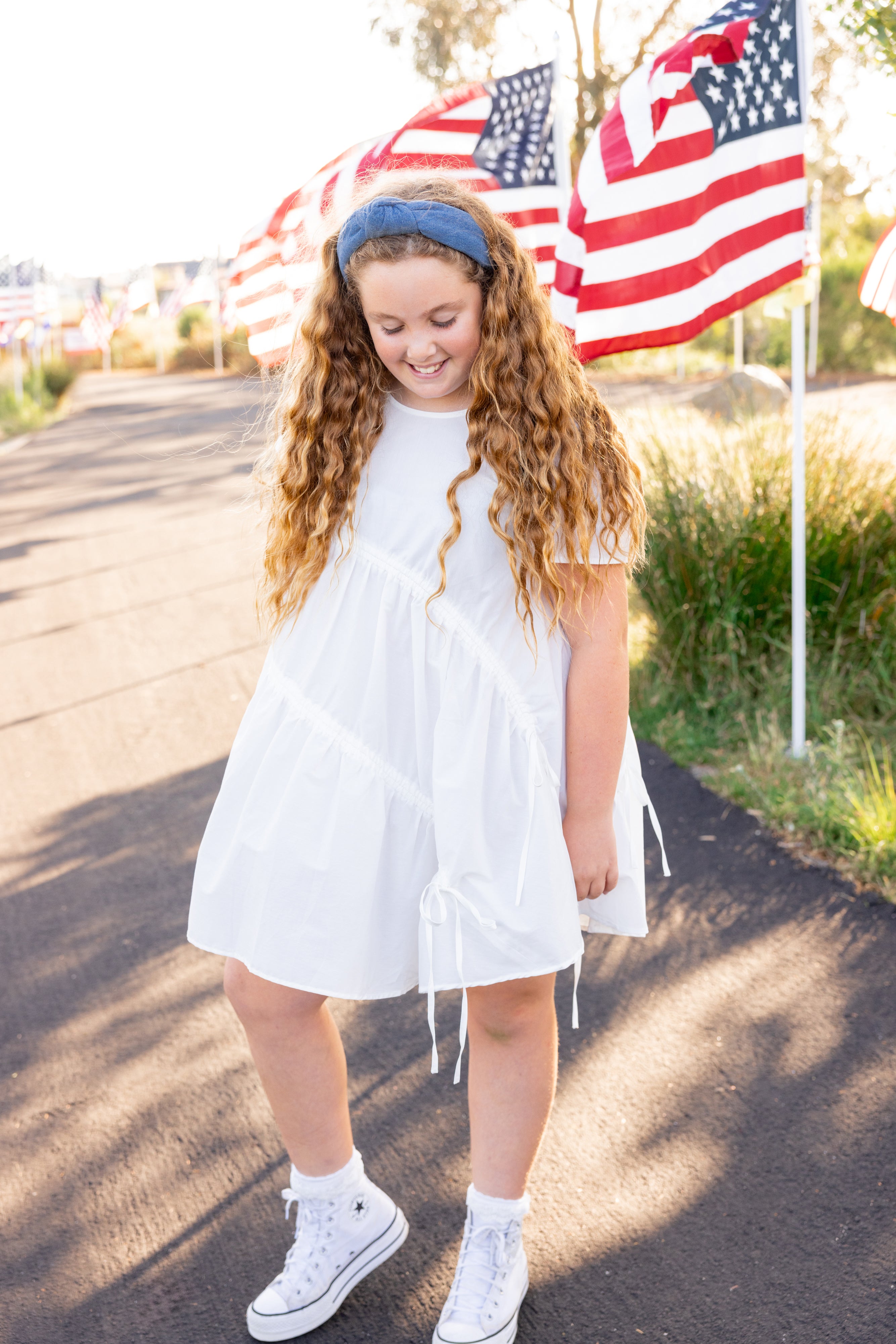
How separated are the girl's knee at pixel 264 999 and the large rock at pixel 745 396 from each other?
14.4ft

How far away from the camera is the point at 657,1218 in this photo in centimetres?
233

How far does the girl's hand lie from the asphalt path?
72 cm

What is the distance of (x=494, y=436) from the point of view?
1.69 meters

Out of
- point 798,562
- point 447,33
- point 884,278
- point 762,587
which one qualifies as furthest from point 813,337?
point 884,278

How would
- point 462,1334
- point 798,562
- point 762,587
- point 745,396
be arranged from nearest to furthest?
point 462,1334
point 798,562
point 762,587
point 745,396

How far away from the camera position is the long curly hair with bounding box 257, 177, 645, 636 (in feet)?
5.55

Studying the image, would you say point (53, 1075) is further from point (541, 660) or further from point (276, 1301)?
point (541, 660)

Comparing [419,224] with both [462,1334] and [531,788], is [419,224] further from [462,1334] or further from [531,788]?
[462,1334]

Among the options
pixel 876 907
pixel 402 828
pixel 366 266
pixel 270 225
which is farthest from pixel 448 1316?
pixel 270 225

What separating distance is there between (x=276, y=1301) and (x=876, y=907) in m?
2.19

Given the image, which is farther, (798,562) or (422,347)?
(798,562)

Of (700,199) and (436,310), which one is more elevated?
(700,199)

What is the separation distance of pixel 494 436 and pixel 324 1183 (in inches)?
53.2

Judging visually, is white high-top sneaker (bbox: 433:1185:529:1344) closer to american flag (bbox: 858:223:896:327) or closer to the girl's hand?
the girl's hand
